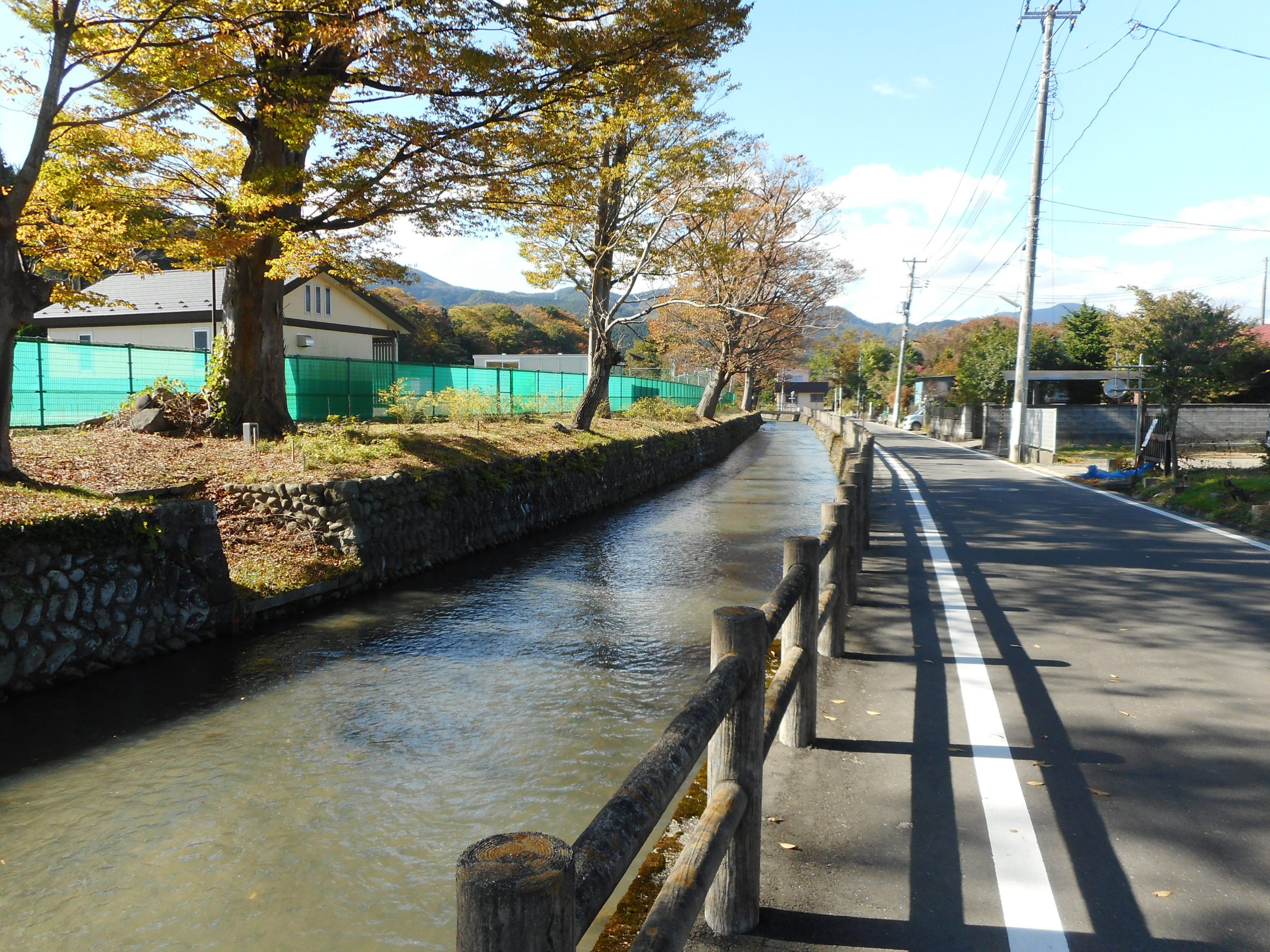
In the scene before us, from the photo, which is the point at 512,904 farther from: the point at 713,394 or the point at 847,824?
the point at 713,394

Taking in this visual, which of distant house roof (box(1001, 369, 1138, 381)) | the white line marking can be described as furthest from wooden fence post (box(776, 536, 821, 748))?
distant house roof (box(1001, 369, 1138, 381))

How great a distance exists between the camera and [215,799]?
5.07m

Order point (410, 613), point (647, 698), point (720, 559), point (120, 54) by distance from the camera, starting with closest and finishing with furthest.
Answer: point (647, 698), point (410, 613), point (120, 54), point (720, 559)

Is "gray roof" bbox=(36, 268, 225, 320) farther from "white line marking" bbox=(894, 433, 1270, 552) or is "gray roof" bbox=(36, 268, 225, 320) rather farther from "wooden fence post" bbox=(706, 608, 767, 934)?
"wooden fence post" bbox=(706, 608, 767, 934)

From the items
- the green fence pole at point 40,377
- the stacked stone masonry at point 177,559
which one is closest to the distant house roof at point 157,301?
the green fence pole at point 40,377

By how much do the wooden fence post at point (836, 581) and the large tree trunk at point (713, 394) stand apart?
3276cm

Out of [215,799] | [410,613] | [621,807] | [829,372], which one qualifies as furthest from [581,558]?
[829,372]

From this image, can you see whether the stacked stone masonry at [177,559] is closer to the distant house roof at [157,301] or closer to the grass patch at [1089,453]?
the grass patch at [1089,453]

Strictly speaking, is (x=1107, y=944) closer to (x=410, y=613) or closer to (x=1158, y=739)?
(x=1158, y=739)

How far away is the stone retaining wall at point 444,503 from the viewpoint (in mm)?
10266

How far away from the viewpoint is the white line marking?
1125 centimetres

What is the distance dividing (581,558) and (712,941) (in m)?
9.50

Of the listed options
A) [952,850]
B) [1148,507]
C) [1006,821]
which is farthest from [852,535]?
[1148,507]

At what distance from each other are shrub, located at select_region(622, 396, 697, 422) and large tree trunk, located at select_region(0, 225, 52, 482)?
20.2 metres
